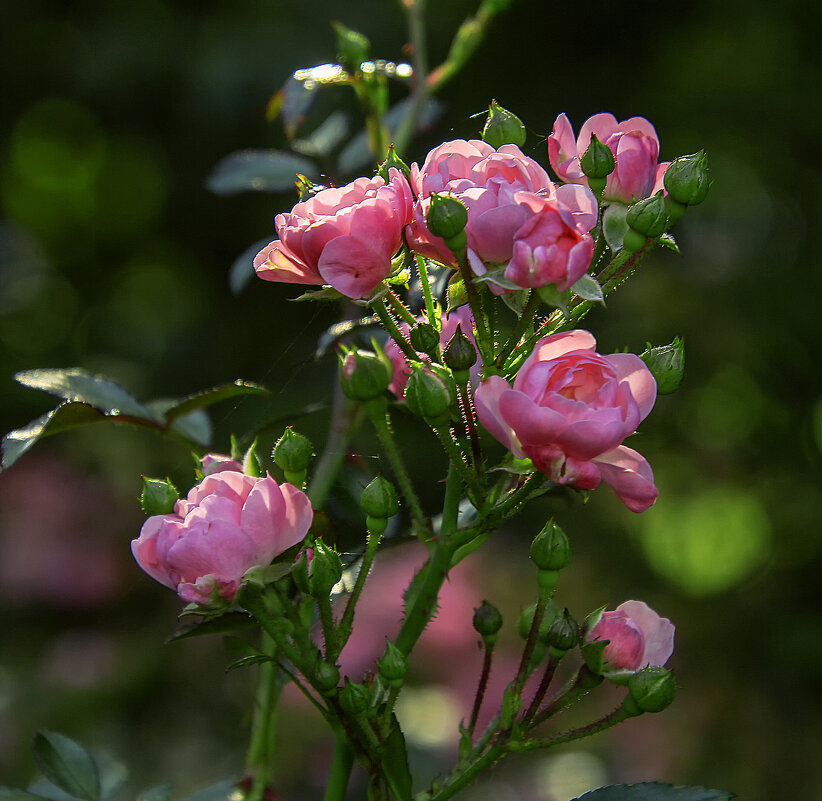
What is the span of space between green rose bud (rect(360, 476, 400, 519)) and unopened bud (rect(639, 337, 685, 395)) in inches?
5.6

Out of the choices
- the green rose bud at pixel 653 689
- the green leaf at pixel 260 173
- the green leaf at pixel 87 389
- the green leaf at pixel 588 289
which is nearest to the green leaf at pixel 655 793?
the green rose bud at pixel 653 689

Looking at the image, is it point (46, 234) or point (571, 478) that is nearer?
point (571, 478)

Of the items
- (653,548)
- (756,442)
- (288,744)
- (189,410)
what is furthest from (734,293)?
(189,410)

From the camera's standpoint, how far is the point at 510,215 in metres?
0.45

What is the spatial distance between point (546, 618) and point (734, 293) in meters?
1.37

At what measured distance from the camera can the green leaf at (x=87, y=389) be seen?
0.60 metres

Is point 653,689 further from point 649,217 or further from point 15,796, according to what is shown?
point 15,796

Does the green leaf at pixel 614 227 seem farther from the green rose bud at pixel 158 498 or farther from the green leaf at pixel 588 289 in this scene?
the green rose bud at pixel 158 498

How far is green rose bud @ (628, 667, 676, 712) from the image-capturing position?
0.49 m

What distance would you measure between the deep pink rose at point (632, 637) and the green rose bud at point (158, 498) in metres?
0.22

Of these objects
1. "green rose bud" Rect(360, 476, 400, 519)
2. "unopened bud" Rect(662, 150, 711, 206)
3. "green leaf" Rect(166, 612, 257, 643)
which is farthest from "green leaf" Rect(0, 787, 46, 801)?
"unopened bud" Rect(662, 150, 711, 206)

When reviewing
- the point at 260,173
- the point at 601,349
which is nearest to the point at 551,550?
the point at 260,173

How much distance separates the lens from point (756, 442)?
1771 mm

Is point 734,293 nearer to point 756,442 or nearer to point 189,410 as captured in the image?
point 756,442
